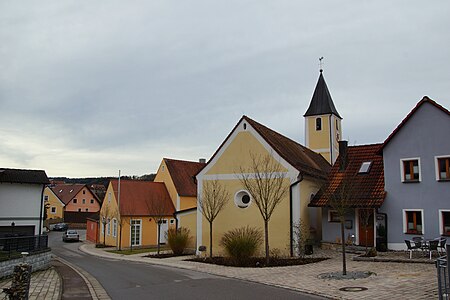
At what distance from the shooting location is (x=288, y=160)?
2492 centimetres

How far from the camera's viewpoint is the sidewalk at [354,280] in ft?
39.2

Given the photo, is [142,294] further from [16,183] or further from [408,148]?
[16,183]

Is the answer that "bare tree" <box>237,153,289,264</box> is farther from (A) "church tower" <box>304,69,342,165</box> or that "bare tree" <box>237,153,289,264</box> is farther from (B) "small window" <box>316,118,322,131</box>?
(B) "small window" <box>316,118,322,131</box>

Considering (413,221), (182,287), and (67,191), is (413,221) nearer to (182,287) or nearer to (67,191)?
(182,287)

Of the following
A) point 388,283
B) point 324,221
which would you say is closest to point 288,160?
point 324,221

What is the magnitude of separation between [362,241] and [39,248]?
16499 millimetres

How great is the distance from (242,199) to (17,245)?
12905 mm

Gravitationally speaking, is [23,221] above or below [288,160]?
below

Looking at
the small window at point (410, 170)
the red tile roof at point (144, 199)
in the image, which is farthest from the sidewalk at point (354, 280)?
the red tile roof at point (144, 199)

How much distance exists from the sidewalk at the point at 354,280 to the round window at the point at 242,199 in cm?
589

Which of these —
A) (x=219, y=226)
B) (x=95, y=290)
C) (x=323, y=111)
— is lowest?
(x=95, y=290)

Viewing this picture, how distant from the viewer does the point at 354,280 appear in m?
14.4

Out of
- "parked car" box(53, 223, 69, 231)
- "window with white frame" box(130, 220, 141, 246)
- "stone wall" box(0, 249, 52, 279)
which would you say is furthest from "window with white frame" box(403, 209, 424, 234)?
"parked car" box(53, 223, 69, 231)

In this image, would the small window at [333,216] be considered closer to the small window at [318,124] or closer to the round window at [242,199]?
the round window at [242,199]
